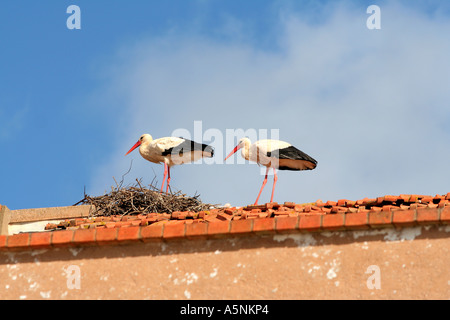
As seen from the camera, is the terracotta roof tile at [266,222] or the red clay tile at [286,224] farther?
the red clay tile at [286,224]

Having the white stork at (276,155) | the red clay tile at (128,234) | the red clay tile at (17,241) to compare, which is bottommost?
the red clay tile at (17,241)

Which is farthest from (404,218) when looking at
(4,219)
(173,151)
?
(173,151)

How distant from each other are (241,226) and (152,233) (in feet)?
3.14

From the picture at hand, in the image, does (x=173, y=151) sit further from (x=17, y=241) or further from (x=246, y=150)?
(x=17, y=241)

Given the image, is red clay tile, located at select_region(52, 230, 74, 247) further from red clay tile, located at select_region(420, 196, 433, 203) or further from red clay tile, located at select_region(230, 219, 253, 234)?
red clay tile, located at select_region(420, 196, 433, 203)

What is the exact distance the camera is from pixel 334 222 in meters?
8.56

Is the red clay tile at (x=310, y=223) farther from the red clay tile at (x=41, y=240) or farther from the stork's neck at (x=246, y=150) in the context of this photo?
the stork's neck at (x=246, y=150)

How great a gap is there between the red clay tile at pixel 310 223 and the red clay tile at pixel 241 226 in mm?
509

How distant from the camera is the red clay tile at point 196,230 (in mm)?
8938

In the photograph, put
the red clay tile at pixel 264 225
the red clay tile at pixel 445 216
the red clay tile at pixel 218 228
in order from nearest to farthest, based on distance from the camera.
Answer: the red clay tile at pixel 445 216
the red clay tile at pixel 264 225
the red clay tile at pixel 218 228

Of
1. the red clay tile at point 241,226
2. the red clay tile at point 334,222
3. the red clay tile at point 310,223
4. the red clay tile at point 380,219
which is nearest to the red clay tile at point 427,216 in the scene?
the red clay tile at point 380,219

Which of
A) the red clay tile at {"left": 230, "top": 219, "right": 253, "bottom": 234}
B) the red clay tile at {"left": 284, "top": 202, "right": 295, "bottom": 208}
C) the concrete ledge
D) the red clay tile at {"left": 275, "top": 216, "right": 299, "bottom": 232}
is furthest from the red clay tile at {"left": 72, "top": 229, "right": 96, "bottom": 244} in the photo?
the concrete ledge

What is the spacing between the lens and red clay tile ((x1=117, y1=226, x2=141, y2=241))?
9.10m

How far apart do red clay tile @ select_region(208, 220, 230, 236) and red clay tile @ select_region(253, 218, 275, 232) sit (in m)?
0.29
